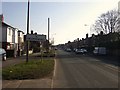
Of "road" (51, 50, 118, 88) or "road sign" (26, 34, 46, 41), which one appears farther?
"road sign" (26, 34, 46, 41)

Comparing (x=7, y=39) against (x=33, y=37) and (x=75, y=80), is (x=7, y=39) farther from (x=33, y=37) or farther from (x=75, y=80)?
(x=75, y=80)

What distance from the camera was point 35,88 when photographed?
1261 centimetres

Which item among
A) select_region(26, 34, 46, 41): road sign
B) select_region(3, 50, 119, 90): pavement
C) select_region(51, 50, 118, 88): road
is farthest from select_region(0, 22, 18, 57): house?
select_region(3, 50, 119, 90): pavement

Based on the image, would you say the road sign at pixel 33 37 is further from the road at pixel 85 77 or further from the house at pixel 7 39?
the house at pixel 7 39

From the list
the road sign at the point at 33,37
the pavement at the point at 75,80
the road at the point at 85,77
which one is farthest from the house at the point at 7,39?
the pavement at the point at 75,80

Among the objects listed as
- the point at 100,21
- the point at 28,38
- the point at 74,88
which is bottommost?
the point at 74,88

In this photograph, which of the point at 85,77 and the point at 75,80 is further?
the point at 85,77

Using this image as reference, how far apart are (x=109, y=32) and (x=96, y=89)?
244 ft

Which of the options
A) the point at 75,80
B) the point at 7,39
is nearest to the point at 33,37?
the point at 75,80

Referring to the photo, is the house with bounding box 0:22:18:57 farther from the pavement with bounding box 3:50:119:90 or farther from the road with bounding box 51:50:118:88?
the pavement with bounding box 3:50:119:90

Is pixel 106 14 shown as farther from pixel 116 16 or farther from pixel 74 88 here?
pixel 74 88

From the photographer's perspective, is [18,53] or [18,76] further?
[18,53]

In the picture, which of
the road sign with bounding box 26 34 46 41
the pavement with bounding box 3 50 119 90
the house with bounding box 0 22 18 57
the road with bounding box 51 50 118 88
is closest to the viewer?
the pavement with bounding box 3 50 119 90

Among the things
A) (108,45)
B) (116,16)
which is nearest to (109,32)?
(116,16)
